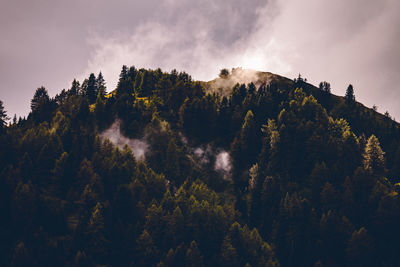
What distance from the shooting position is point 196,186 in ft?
281

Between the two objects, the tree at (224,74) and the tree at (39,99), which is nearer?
the tree at (39,99)

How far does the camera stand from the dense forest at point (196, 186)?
68562mm

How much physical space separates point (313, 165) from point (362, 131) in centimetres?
4390

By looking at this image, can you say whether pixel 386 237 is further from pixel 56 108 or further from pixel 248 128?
pixel 56 108

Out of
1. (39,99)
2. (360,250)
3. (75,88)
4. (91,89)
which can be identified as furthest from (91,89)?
(360,250)

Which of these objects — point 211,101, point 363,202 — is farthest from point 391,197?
point 211,101

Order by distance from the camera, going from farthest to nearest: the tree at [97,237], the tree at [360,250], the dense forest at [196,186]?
the tree at [360,250], the dense forest at [196,186], the tree at [97,237]

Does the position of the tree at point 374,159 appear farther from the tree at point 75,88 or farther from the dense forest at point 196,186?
the tree at point 75,88

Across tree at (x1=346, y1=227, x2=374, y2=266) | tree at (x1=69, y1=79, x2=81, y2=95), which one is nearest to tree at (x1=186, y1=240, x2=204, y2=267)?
tree at (x1=346, y1=227, x2=374, y2=266)

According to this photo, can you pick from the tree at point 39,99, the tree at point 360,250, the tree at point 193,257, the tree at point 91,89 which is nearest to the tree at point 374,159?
the tree at point 360,250

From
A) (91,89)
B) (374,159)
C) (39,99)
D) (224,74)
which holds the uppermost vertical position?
(224,74)

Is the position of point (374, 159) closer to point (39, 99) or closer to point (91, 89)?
point (91, 89)

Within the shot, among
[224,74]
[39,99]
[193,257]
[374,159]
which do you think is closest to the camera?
[193,257]

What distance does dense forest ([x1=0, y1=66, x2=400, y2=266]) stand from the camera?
225ft
